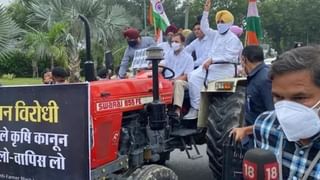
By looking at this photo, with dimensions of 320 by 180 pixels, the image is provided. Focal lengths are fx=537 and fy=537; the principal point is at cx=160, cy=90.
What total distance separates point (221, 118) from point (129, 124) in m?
1.04

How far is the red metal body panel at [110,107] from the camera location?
185 inches

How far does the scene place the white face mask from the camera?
1.83m

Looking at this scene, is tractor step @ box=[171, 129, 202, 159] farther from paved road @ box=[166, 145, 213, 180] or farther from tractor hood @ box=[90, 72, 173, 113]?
paved road @ box=[166, 145, 213, 180]

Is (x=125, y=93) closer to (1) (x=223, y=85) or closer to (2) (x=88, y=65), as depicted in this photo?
(2) (x=88, y=65)

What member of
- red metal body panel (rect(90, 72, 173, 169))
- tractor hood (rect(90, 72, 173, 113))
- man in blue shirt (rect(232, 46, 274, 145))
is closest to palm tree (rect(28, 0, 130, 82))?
tractor hood (rect(90, 72, 173, 113))

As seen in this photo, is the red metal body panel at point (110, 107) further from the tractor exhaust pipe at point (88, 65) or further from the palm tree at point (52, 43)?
the palm tree at point (52, 43)

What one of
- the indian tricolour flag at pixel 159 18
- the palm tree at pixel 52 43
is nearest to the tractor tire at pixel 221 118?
the indian tricolour flag at pixel 159 18

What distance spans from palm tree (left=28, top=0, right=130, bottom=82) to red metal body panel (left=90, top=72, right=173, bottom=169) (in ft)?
45.2

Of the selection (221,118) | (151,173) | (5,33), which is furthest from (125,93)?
(5,33)

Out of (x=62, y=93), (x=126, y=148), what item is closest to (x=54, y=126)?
(x=62, y=93)

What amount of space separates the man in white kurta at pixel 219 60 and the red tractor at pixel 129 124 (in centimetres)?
42

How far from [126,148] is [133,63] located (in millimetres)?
1366

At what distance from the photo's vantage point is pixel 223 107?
5.79 meters

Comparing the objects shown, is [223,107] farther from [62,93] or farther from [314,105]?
[314,105]
